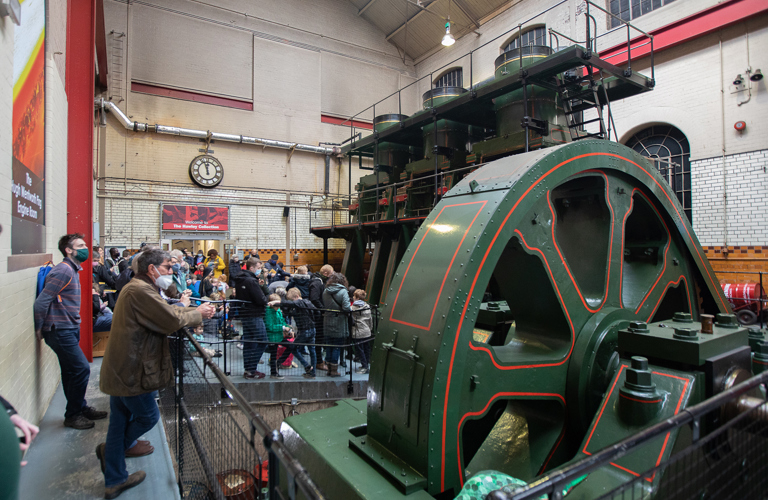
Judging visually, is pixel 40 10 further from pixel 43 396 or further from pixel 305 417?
pixel 305 417

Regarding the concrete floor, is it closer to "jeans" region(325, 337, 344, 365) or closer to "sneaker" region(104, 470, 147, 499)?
"sneaker" region(104, 470, 147, 499)

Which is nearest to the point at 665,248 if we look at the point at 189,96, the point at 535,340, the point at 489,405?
the point at 535,340

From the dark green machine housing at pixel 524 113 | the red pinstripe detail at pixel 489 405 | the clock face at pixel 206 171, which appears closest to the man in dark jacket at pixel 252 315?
the red pinstripe detail at pixel 489 405

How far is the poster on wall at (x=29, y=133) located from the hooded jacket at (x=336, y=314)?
3.28m

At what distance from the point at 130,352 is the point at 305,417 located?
3.75 ft

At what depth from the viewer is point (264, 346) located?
20.1 ft

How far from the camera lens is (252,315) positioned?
19.9 ft

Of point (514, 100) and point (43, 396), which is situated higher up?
point (514, 100)

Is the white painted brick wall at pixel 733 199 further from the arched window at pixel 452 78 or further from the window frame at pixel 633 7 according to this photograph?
the arched window at pixel 452 78

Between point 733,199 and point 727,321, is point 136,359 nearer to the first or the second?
point 727,321

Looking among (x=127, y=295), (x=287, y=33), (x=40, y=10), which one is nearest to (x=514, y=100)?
(x=40, y=10)

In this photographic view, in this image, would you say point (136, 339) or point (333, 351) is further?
point (333, 351)

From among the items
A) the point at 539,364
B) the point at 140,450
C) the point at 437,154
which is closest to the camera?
the point at 539,364

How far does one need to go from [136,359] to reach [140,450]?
1090mm
